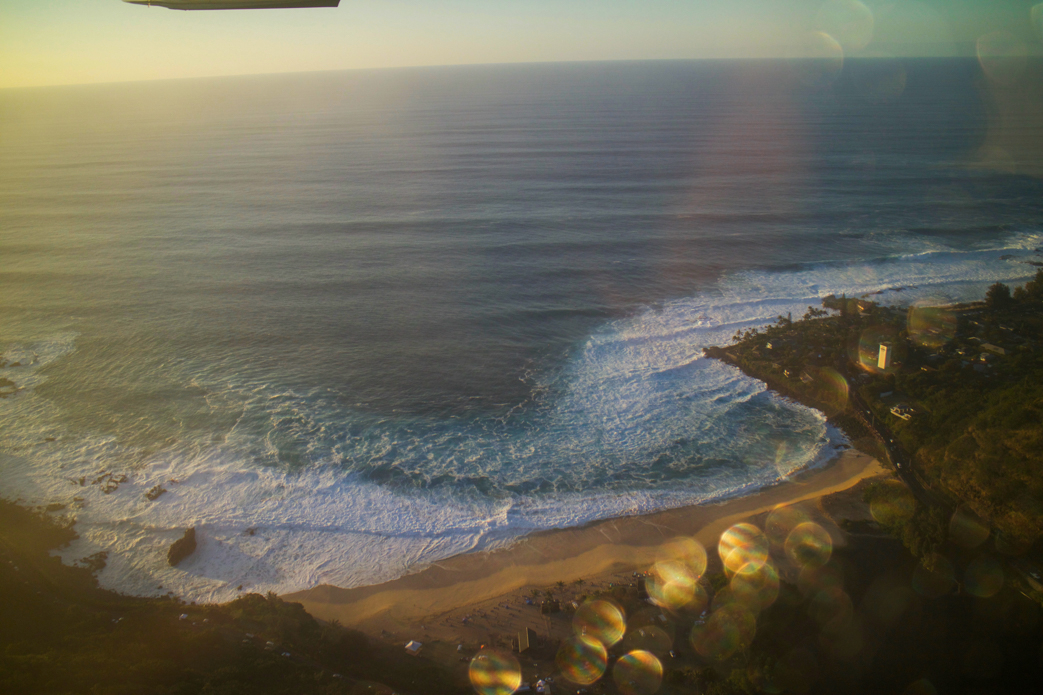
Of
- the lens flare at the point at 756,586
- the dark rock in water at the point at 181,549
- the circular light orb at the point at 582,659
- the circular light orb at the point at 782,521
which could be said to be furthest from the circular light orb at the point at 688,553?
the dark rock in water at the point at 181,549

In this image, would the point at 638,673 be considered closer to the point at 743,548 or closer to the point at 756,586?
the point at 756,586

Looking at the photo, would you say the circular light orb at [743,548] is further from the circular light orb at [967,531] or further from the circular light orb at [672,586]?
the circular light orb at [967,531]

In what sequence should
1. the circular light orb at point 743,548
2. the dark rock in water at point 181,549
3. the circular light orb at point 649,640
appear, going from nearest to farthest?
the circular light orb at point 649,640, the circular light orb at point 743,548, the dark rock in water at point 181,549

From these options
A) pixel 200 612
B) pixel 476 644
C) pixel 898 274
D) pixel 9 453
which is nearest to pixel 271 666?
pixel 200 612

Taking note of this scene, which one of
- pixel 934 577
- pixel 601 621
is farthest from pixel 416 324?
pixel 934 577

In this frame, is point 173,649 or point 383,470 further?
point 383,470
